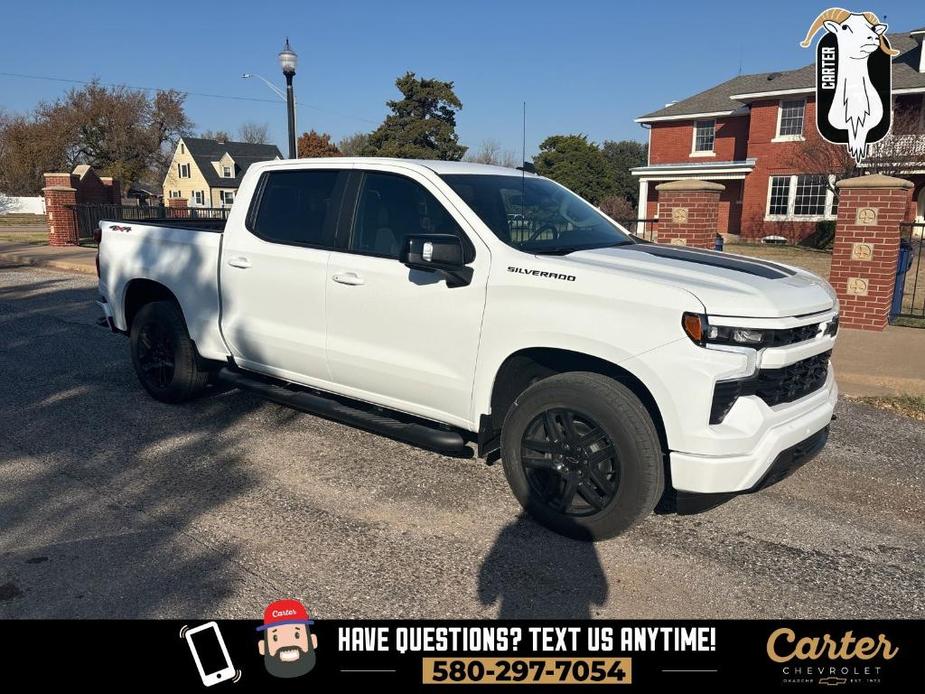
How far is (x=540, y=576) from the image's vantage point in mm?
3549

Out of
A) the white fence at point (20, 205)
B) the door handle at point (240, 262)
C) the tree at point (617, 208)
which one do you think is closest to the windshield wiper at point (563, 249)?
the door handle at point (240, 262)

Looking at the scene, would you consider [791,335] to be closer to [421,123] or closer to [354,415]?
[354,415]

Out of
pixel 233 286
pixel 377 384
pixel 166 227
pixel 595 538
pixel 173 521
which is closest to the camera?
pixel 595 538

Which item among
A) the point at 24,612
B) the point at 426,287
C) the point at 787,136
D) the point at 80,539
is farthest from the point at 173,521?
the point at 787,136

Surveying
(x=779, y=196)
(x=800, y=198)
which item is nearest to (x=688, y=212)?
(x=800, y=198)

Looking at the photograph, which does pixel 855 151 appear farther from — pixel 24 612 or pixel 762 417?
pixel 24 612

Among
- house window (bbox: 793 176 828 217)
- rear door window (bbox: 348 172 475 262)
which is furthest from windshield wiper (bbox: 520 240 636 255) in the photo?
house window (bbox: 793 176 828 217)

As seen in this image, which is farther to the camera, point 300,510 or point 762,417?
point 300,510

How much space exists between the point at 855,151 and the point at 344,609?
28.6 meters

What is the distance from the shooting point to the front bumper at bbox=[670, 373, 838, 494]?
3.36 m

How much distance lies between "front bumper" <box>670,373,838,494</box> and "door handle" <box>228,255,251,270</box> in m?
3.26

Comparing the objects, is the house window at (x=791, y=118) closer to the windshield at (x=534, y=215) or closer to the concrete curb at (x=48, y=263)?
the concrete curb at (x=48, y=263)

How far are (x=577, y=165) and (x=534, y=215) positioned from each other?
4399 cm

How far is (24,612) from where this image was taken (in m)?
3.13
